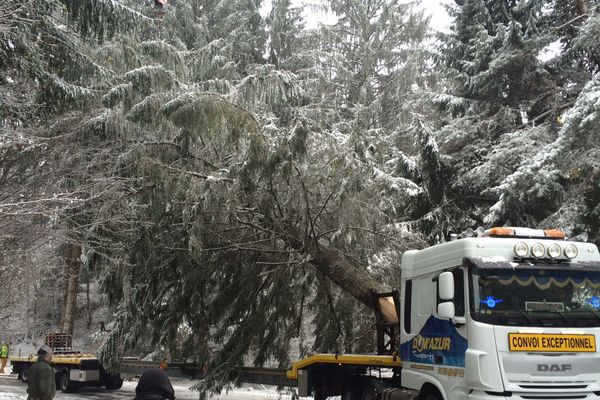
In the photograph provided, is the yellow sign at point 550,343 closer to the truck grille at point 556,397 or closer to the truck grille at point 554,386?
the truck grille at point 554,386

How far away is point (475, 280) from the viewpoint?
689cm

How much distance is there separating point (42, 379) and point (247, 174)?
4.57 m

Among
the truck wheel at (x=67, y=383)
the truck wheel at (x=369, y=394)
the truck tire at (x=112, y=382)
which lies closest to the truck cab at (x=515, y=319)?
the truck wheel at (x=369, y=394)

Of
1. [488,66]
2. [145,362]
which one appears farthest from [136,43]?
[488,66]

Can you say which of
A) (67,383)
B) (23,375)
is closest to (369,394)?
(67,383)

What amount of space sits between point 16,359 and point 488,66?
60.6ft

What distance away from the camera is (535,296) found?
6926mm

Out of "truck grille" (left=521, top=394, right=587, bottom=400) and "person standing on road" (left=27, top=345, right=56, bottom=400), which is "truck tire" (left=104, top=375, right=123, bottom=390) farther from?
"truck grille" (left=521, top=394, right=587, bottom=400)

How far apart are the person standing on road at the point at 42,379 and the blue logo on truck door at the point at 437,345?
15.7ft

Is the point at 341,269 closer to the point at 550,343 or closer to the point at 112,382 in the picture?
the point at 550,343

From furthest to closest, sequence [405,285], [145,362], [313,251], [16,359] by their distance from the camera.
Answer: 1. [16,359]
2. [145,362]
3. [313,251]
4. [405,285]

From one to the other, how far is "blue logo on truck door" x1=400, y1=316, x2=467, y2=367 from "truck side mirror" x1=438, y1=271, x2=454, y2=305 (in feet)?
1.38

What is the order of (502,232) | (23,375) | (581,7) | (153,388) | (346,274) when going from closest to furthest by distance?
(153,388) → (502,232) → (346,274) → (581,7) → (23,375)

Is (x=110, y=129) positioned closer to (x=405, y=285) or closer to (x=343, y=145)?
(x=343, y=145)
